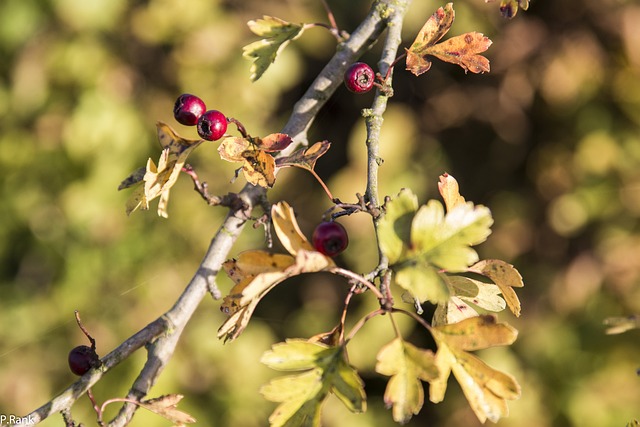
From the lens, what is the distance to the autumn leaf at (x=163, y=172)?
2.73ft

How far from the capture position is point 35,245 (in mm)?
2258

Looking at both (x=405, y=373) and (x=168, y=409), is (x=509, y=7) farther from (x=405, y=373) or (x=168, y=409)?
(x=168, y=409)

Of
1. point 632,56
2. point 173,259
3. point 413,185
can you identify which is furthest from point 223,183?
point 632,56

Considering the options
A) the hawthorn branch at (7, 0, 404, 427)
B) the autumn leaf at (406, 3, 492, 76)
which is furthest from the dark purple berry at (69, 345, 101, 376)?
the autumn leaf at (406, 3, 492, 76)

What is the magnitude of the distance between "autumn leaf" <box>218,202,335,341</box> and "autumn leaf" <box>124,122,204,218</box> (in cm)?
16

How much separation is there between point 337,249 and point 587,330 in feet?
5.18

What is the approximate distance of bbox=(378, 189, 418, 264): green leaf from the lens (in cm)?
67

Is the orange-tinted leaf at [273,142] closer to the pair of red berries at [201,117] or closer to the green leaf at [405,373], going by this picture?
the pair of red berries at [201,117]

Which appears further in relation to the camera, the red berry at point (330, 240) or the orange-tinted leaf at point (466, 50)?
the orange-tinted leaf at point (466, 50)

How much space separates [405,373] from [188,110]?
1.65ft

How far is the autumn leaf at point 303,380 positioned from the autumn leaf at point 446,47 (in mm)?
428

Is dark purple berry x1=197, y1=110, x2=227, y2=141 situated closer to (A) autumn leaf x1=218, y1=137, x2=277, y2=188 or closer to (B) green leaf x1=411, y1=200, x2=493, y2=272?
(A) autumn leaf x1=218, y1=137, x2=277, y2=188

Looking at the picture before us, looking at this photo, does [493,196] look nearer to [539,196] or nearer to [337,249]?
[539,196]

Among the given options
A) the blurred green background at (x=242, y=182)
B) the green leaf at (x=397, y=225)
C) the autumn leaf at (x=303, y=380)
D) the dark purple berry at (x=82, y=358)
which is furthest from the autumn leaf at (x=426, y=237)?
the blurred green background at (x=242, y=182)
